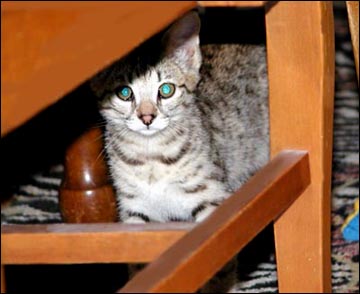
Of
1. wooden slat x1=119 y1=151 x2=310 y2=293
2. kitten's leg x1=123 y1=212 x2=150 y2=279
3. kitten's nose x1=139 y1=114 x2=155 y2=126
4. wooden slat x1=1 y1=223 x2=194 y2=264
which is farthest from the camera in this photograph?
kitten's leg x1=123 y1=212 x2=150 y2=279

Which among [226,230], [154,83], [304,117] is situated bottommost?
[226,230]

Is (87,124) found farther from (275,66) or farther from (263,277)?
(275,66)

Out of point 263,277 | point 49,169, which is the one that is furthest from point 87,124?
point 49,169

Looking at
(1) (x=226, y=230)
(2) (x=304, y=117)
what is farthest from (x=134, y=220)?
(1) (x=226, y=230)

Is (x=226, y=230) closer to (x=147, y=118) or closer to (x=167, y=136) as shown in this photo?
(x=147, y=118)

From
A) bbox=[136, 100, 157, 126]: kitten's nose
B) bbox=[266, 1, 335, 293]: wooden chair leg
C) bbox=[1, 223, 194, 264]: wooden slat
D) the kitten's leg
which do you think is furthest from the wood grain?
the kitten's leg

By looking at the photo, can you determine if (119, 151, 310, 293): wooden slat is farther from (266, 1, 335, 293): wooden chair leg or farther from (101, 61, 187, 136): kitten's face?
(101, 61, 187, 136): kitten's face
